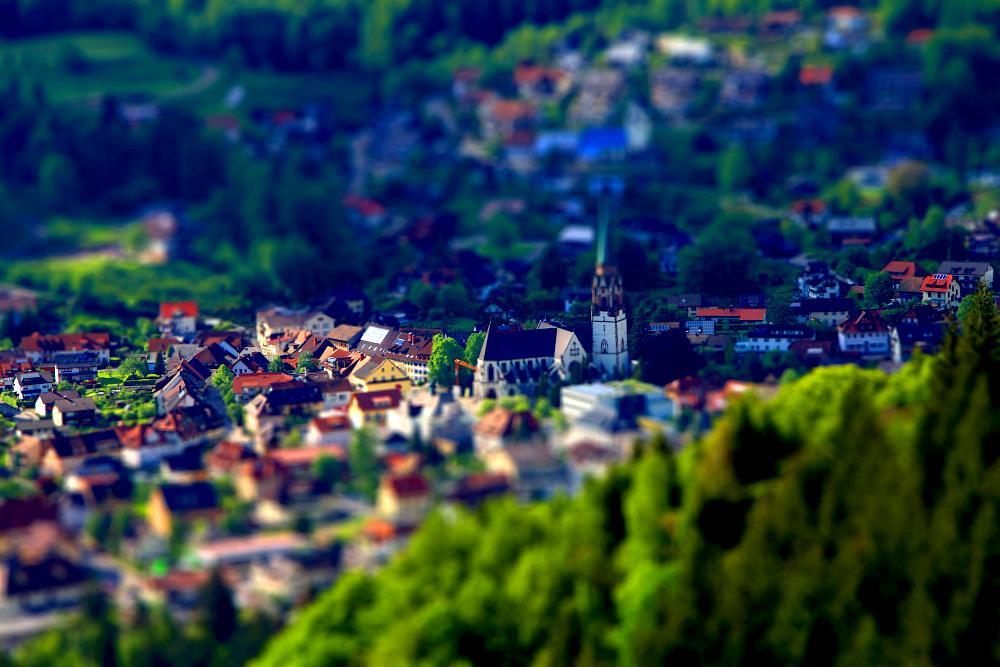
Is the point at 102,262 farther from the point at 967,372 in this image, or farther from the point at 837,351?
the point at 967,372

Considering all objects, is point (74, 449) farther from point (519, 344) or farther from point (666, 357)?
point (666, 357)

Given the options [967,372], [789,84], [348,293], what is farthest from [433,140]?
[967,372]

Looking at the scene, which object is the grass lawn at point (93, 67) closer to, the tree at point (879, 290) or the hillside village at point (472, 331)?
the hillside village at point (472, 331)

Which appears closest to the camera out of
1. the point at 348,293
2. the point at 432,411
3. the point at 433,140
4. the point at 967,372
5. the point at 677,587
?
the point at 677,587

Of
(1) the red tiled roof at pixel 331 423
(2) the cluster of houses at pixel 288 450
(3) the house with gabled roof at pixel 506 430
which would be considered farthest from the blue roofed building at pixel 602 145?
(3) the house with gabled roof at pixel 506 430

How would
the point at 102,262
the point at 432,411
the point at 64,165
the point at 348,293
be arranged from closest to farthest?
the point at 432,411
the point at 348,293
the point at 102,262
the point at 64,165

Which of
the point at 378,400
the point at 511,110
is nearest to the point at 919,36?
the point at 511,110
